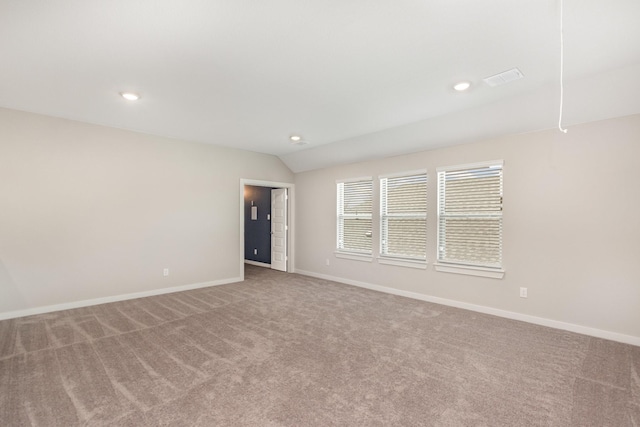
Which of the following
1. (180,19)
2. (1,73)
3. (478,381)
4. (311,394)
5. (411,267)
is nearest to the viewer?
(180,19)

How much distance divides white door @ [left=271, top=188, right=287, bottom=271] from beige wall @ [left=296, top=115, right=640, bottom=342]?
363 cm

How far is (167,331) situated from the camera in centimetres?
342

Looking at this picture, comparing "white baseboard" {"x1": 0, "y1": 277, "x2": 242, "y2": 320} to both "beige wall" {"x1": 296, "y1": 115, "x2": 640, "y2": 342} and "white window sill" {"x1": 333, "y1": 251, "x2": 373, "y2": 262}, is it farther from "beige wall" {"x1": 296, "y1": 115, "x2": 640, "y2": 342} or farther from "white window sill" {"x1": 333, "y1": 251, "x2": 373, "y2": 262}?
"beige wall" {"x1": 296, "y1": 115, "x2": 640, "y2": 342}

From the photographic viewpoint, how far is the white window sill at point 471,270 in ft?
13.3

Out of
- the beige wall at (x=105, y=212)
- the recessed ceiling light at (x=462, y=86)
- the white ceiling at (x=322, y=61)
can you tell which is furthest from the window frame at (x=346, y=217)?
the recessed ceiling light at (x=462, y=86)

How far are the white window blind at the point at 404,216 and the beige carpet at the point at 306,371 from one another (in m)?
1.24

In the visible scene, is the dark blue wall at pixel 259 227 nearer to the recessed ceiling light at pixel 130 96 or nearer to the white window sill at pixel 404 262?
the white window sill at pixel 404 262

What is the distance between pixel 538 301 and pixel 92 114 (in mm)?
6213

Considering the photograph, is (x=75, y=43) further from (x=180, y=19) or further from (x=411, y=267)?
(x=411, y=267)

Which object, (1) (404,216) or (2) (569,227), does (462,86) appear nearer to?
(2) (569,227)

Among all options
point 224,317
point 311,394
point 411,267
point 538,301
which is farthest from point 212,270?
point 538,301

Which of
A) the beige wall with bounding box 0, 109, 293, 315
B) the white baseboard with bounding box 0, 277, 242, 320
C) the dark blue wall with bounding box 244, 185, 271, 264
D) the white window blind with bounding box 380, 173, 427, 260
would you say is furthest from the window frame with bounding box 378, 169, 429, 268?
the dark blue wall with bounding box 244, 185, 271, 264

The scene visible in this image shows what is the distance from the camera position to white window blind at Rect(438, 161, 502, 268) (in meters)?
4.14

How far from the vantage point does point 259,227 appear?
8.21 meters
